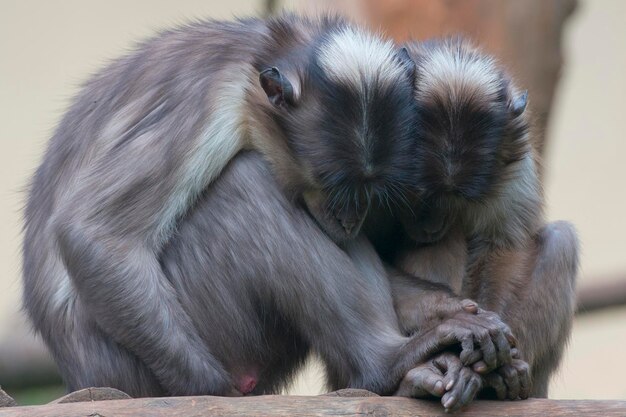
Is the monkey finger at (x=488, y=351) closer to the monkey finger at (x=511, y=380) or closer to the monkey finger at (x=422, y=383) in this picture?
the monkey finger at (x=511, y=380)

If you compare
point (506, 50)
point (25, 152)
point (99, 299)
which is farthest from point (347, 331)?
point (25, 152)

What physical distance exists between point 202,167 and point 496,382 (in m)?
1.28

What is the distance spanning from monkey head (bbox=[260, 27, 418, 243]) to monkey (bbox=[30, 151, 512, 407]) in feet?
0.43

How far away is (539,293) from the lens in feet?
16.5

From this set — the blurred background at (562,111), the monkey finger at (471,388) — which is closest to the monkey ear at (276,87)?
the monkey finger at (471,388)

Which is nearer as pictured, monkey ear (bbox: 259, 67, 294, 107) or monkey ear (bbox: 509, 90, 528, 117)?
monkey ear (bbox: 259, 67, 294, 107)

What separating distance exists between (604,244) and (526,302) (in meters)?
4.83

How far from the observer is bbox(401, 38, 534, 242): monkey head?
465 cm

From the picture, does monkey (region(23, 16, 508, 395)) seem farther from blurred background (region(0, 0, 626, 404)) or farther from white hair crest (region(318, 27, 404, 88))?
blurred background (region(0, 0, 626, 404))

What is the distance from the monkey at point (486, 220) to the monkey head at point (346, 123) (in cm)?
12

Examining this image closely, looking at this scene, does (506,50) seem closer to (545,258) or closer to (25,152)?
(545,258)

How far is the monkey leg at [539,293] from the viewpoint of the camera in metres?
5.01

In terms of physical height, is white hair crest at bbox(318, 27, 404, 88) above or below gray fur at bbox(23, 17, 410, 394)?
above

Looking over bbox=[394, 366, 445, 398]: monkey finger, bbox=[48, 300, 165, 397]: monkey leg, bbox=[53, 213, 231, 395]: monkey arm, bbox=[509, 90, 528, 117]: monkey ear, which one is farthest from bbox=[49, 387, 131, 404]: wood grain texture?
bbox=[509, 90, 528, 117]: monkey ear
